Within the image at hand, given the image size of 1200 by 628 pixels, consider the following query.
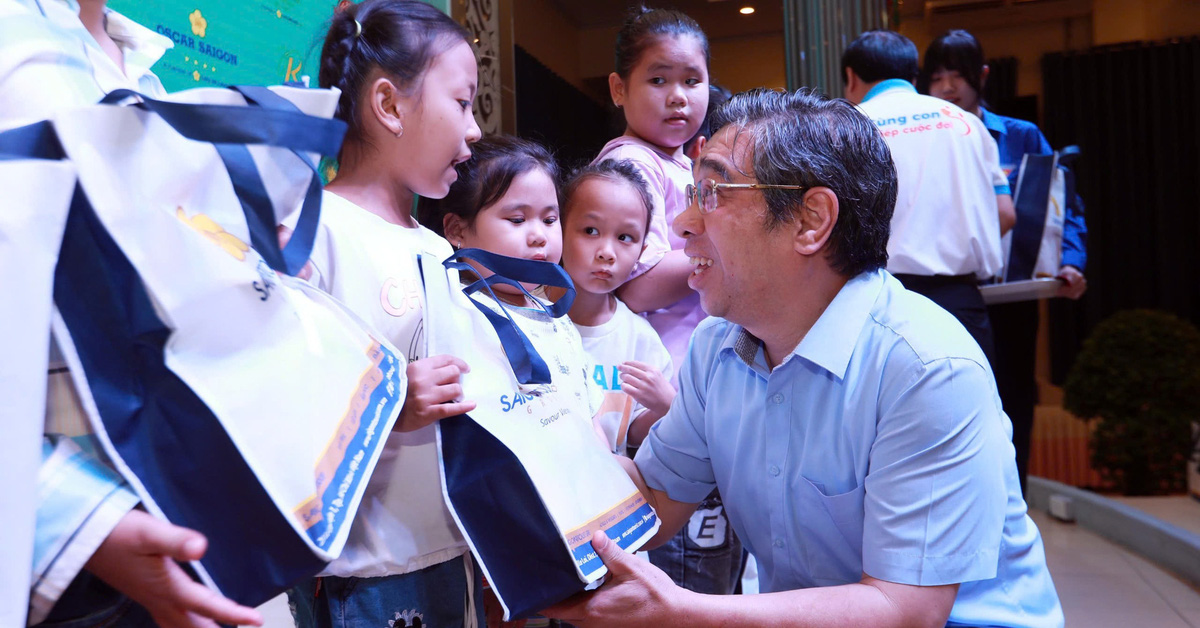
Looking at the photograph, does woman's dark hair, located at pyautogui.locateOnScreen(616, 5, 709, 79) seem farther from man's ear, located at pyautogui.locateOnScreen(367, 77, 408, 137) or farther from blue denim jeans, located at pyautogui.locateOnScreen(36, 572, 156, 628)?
blue denim jeans, located at pyautogui.locateOnScreen(36, 572, 156, 628)

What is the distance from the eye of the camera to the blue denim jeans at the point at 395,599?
1.25 metres

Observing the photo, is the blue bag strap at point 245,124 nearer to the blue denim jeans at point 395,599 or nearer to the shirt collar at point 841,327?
the blue denim jeans at point 395,599

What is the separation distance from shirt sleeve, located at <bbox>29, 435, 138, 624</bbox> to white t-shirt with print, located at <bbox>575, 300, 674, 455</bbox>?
1.00m

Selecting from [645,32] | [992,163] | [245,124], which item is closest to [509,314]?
[245,124]

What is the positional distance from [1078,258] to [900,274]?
1043 mm

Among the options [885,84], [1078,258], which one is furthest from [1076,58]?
[885,84]

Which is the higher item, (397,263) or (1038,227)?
(1038,227)

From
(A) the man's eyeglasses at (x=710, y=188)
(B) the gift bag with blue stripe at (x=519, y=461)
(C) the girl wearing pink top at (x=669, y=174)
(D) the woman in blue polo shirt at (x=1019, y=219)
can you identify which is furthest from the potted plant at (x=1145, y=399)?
(B) the gift bag with blue stripe at (x=519, y=461)

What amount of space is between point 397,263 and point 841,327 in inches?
26.5

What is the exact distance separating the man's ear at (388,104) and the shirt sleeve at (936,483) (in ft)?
2.87

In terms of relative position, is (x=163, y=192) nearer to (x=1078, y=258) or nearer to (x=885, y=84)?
(x=885, y=84)

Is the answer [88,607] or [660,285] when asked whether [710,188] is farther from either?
[88,607]

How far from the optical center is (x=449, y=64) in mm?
1494

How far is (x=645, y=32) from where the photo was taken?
7.50 feet
